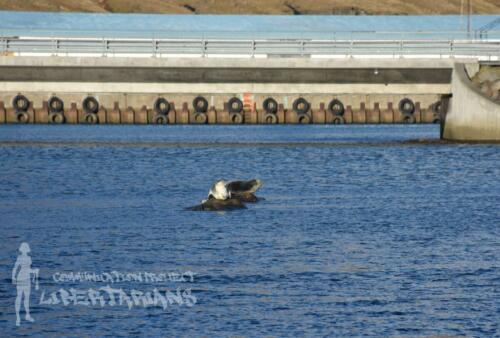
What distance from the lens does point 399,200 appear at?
172ft

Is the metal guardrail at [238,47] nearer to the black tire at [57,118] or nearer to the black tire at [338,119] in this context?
the black tire at [57,118]

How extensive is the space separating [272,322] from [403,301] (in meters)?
3.38

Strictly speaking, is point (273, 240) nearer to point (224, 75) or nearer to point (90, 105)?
point (224, 75)

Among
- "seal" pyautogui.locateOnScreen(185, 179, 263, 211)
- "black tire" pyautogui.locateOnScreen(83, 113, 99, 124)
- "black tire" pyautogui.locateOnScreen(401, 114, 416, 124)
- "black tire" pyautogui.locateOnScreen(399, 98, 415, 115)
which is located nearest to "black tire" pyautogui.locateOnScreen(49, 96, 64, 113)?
"black tire" pyautogui.locateOnScreen(83, 113, 99, 124)

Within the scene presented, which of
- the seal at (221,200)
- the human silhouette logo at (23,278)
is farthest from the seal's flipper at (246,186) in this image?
the human silhouette logo at (23,278)

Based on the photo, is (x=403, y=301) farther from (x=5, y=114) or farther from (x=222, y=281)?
(x=5, y=114)

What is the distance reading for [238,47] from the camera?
332 feet

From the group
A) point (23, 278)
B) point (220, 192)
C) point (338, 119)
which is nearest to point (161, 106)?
point (338, 119)

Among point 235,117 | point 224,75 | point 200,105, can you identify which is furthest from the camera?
point 235,117

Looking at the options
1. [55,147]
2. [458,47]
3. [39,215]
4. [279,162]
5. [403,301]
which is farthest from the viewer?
[458,47]

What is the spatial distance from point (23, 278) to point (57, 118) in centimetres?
8200

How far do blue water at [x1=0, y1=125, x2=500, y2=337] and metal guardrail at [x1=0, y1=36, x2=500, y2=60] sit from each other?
56.5ft

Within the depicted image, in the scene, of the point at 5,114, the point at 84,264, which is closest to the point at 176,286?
the point at 84,264

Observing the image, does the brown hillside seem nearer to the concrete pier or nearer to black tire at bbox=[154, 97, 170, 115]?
black tire at bbox=[154, 97, 170, 115]
